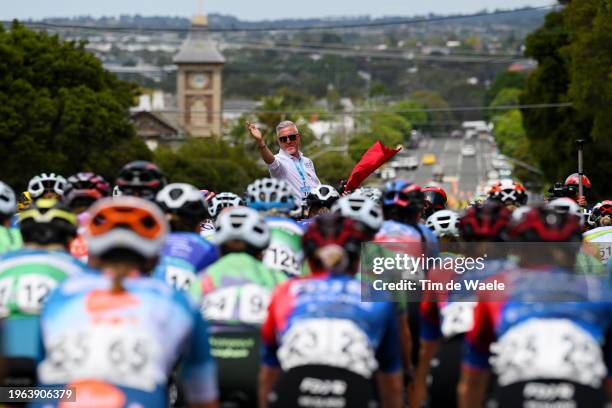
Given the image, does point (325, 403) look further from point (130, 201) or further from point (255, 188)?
point (255, 188)

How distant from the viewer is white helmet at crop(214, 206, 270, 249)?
11.2 meters

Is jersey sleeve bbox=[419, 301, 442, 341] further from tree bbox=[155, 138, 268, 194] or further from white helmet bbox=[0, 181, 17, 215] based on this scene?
tree bbox=[155, 138, 268, 194]

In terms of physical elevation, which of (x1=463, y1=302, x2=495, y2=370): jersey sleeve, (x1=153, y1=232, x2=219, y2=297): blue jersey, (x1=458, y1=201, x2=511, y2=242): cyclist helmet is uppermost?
(x1=458, y1=201, x2=511, y2=242): cyclist helmet

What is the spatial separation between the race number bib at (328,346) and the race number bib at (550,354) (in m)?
0.70

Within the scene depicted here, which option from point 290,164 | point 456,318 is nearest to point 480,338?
point 456,318

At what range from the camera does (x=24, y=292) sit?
10281mm

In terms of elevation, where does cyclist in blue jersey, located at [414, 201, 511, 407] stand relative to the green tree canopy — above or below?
below

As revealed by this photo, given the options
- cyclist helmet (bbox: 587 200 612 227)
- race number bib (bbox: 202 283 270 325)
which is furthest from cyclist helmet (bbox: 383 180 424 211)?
cyclist helmet (bbox: 587 200 612 227)

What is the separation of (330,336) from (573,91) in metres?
A: 49.3

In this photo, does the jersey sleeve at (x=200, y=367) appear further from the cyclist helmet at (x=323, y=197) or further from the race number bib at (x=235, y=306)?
the cyclist helmet at (x=323, y=197)

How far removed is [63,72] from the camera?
81.2 metres

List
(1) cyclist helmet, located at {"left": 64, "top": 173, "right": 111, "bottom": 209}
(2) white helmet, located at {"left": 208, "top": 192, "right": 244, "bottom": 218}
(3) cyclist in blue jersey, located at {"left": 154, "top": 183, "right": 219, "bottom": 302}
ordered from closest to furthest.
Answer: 1. (3) cyclist in blue jersey, located at {"left": 154, "top": 183, "right": 219, "bottom": 302}
2. (1) cyclist helmet, located at {"left": 64, "top": 173, "right": 111, "bottom": 209}
3. (2) white helmet, located at {"left": 208, "top": 192, "right": 244, "bottom": 218}

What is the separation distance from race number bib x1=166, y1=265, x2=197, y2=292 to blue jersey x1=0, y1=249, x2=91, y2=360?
168cm

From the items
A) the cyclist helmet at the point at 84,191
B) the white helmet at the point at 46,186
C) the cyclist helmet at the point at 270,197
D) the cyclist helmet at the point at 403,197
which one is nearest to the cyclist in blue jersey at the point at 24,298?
the cyclist helmet at the point at 270,197
